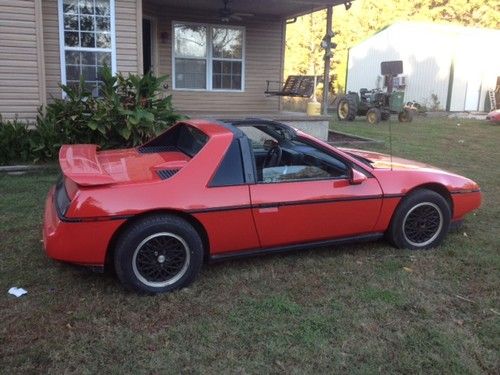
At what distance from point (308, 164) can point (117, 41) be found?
616 cm

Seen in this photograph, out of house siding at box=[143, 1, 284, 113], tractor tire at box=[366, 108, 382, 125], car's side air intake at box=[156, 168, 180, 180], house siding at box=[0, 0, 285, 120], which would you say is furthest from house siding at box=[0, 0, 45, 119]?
tractor tire at box=[366, 108, 382, 125]

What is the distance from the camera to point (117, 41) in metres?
9.09

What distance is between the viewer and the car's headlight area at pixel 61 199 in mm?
3559

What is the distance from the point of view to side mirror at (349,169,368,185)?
4.28 meters

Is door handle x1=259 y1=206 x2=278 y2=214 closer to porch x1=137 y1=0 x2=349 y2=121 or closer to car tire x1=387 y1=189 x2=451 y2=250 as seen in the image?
car tire x1=387 y1=189 x2=451 y2=250

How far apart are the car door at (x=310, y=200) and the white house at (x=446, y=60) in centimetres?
2371

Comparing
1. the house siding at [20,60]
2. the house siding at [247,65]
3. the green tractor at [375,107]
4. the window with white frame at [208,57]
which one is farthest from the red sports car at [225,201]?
the green tractor at [375,107]

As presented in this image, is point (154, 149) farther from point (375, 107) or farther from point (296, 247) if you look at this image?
point (375, 107)

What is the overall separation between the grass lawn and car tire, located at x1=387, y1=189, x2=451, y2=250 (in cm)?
12

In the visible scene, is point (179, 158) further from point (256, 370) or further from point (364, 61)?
point (364, 61)

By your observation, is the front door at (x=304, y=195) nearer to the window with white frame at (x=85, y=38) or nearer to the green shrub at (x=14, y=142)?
the green shrub at (x=14, y=142)

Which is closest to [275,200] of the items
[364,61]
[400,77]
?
[400,77]

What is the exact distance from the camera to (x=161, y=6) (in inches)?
464

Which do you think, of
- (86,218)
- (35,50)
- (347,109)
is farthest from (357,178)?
(347,109)
